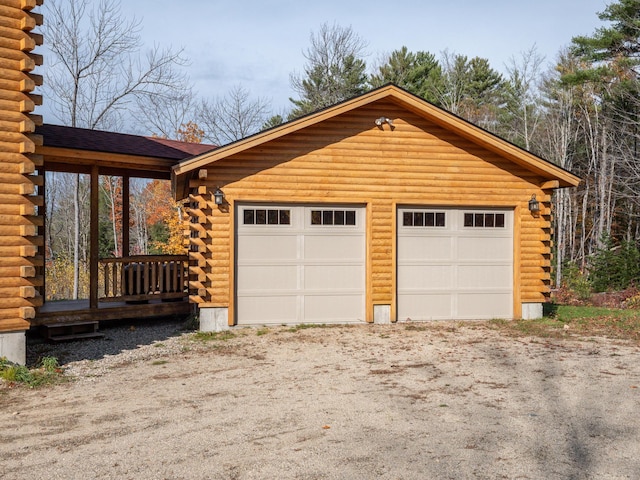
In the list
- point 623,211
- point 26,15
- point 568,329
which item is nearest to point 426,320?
point 568,329

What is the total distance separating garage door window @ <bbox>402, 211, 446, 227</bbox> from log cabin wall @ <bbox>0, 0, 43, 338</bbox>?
6.99 m

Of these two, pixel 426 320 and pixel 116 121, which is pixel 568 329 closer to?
pixel 426 320

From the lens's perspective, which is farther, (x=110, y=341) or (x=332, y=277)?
(x=332, y=277)

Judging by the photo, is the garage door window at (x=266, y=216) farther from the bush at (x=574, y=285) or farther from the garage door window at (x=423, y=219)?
the bush at (x=574, y=285)

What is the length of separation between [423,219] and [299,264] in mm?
2791

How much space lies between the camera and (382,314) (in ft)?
37.5

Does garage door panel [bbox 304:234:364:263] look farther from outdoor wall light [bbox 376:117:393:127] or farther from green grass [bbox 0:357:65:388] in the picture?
green grass [bbox 0:357:65:388]

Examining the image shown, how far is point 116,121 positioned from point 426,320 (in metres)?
22.1

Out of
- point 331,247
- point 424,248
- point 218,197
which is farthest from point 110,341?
point 424,248

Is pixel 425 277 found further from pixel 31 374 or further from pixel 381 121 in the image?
pixel 31 374

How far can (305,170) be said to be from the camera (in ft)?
36.7

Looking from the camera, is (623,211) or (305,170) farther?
(623,211)

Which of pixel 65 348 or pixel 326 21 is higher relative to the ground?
pixel 326 21

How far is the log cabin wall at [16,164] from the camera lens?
24.7 ft
